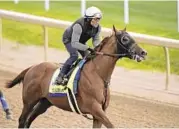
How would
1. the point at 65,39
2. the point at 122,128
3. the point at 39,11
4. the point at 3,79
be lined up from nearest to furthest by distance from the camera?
1. the point at 65,39
2. the point at 122,128
3. the point at 3,79
4. the point at 39,11

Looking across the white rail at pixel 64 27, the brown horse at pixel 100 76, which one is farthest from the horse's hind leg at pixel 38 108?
the white rail at pixel 64 27

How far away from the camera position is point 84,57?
30.1 ft

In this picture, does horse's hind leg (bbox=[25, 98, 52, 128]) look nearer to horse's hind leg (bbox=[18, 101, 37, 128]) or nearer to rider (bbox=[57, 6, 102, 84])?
horse's hind leg (bbox=[18, 101, 37, 128])

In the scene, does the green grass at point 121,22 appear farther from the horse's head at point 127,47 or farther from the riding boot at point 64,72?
the horse's head at point 127,47

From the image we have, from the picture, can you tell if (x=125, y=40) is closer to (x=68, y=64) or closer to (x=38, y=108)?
(x=68, y=64)

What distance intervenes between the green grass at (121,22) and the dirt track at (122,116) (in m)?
1.63

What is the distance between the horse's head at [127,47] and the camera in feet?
28.6

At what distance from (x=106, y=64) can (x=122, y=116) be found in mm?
2432

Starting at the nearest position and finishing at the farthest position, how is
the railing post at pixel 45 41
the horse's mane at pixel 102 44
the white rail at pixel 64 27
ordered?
the horse's mane at pixel 102 44, the white rail at pixel 64 27, the railing post at pixel 45 41

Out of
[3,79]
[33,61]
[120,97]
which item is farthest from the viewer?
[33,61]

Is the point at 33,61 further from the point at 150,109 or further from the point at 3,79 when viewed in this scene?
the point at 150,109

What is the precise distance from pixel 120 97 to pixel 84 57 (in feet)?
10.8

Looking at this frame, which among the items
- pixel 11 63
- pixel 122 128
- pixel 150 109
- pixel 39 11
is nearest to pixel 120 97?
pixel 150 109

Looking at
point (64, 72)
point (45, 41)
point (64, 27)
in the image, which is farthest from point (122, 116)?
point (45, 41)
